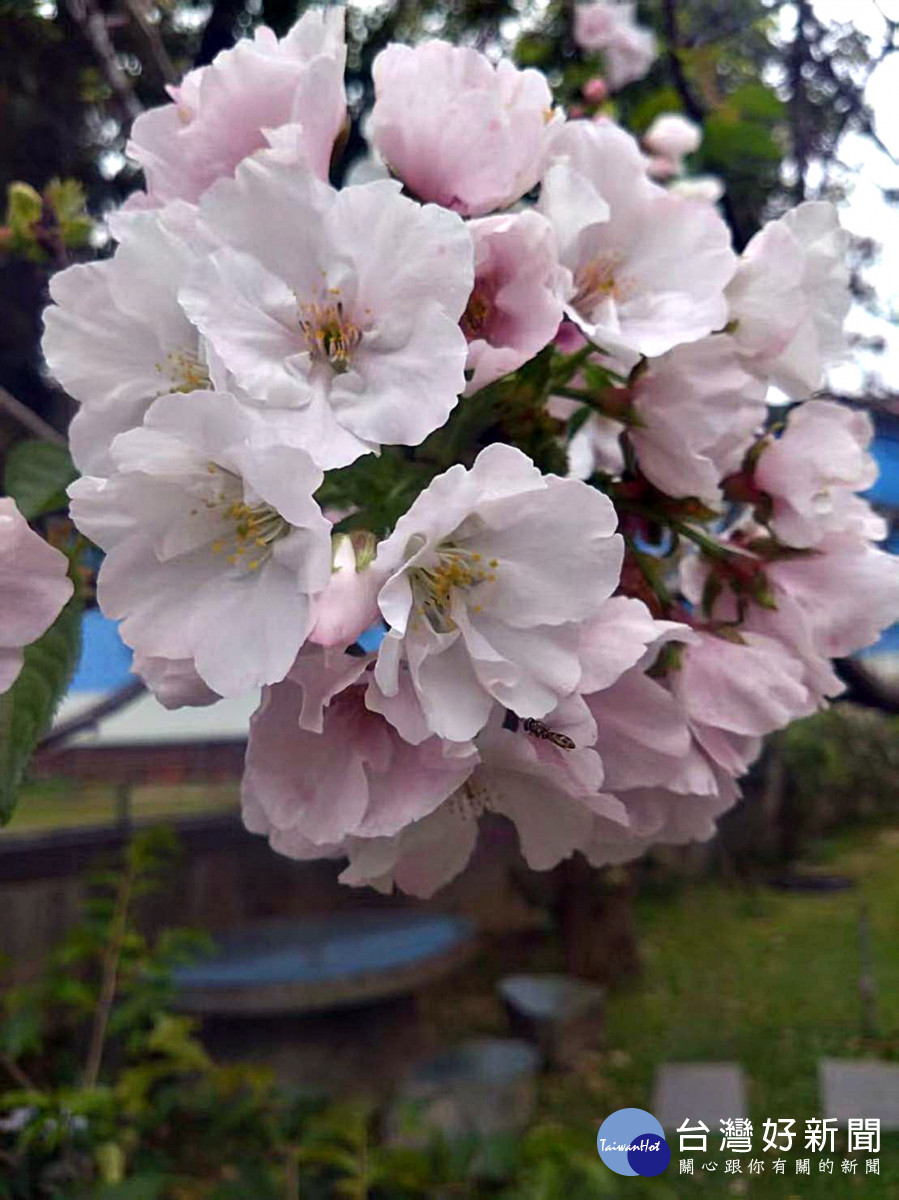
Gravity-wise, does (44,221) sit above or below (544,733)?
above

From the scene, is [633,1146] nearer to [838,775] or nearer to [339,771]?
[339,771]

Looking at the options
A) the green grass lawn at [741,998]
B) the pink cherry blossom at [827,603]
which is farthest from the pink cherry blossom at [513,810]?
the green grass lawn at [741,998]

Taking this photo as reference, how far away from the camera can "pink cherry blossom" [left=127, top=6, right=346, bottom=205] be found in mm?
360

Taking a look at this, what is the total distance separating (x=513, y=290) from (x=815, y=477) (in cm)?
16

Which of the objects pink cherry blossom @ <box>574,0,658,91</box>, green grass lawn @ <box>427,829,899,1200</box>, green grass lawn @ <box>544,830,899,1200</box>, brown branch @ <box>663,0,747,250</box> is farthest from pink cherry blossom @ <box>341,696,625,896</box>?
pink cherry blossom @ <box>574,0,658,91</box>

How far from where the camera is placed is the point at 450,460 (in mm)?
390

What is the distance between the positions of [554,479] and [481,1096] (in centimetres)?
212

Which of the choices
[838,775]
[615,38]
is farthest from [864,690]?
[838,775]

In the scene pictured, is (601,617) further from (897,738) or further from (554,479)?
(897,738)

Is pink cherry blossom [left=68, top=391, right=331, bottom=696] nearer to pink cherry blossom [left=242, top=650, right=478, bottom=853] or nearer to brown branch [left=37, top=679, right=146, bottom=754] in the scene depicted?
pink cherry blossom [left=242, top=650, right=478, bottom=853]

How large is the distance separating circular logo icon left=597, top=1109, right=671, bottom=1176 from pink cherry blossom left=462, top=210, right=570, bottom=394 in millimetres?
670

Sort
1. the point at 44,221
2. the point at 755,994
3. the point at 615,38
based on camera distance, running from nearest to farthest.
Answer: the point at 44,221, the point at 615,38, the point at 755,994

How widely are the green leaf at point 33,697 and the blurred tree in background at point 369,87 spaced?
0.44 metres

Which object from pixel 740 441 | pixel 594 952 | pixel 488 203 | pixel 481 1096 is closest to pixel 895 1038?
pixel 481 1096
